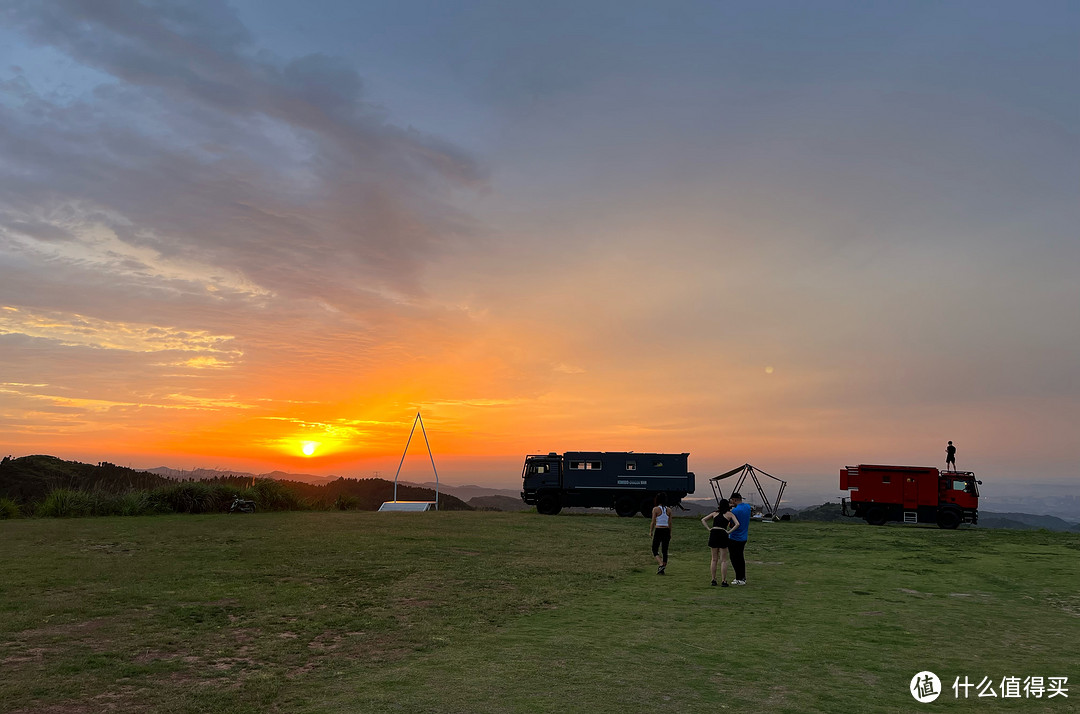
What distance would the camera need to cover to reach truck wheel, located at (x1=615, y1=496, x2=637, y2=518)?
120 feet

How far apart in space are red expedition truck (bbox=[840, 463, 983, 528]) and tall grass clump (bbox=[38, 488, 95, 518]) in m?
33.6

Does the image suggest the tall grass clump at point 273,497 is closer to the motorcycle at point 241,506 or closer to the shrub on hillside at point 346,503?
the motorcycle at point 241,506

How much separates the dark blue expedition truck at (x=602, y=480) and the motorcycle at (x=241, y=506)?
558 inches

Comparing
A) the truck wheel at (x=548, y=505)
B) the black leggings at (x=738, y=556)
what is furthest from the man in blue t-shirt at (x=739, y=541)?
the truck wheel at (x=548, y=505)

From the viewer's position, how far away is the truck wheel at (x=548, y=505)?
3688cm

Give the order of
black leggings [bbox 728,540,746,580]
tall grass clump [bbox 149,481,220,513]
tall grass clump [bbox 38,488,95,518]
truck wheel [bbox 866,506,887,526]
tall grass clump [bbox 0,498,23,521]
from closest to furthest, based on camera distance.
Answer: black leggings [bbox 728,540,746,580] < tall grass clump [bbox 0,498,23,521] < tall grass clump [bbox 38,488,95,518] < tall grass clump [bbox 149,481,220,513] < truck wheel [bbox 866,506,887,526]

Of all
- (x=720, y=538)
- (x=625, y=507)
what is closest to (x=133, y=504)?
(x=720, y=538)

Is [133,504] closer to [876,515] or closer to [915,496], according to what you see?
[876,515]

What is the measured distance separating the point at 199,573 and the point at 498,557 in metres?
6.90

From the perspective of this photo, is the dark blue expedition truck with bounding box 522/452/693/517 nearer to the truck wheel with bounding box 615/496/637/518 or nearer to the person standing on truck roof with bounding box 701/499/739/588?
the truck wheel with bounding box 615/496/637/518

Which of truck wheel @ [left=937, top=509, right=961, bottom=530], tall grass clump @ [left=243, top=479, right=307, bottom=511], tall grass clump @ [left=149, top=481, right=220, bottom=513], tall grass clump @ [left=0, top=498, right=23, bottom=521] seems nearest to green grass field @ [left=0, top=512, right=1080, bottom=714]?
tall grass clump @ [left=0, top=498, right=23, bottom=521]

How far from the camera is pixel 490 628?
9.84 meters

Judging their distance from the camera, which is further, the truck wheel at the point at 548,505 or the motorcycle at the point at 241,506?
the truck wheel at the point at 548,505

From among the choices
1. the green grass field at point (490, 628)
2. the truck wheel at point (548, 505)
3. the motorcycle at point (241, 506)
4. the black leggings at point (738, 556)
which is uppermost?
the black leggings at point (738, 556)
